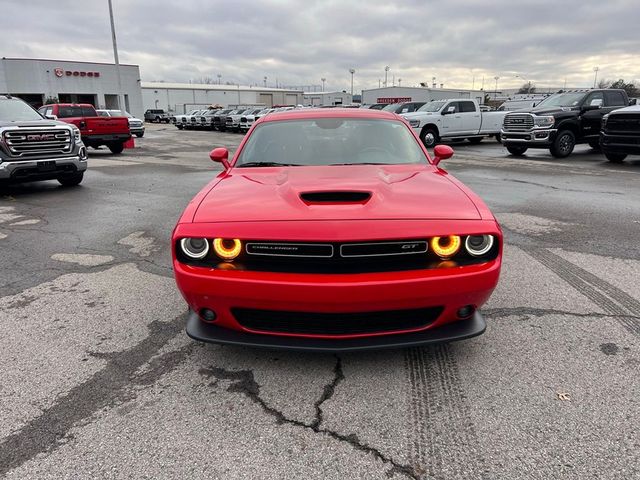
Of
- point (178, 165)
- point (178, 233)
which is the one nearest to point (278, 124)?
point (178, 233)

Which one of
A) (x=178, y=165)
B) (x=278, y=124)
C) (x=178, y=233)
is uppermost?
(x=278, y=124)

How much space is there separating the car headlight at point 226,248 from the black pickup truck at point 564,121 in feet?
48.4

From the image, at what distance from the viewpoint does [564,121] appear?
14.8 meters

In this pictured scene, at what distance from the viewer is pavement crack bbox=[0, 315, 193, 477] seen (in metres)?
2.23

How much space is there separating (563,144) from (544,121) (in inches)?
49.1

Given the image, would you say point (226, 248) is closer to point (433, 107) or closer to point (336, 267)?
point (336, 267)

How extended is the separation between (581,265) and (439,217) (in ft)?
9.87

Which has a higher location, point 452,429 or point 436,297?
point 436,297

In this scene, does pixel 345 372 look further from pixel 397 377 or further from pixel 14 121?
pixel 14 121

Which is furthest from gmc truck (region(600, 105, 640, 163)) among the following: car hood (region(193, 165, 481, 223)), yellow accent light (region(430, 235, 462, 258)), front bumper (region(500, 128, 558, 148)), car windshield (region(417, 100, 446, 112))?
yellow accent light (region(430, 235, 462, 258))

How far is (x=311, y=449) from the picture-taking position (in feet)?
7.23

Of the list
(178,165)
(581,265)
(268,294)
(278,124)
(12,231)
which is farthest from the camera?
(178,165)

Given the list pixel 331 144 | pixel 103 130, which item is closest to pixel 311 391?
pixel 331 144

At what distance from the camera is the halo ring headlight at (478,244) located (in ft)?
8.51
